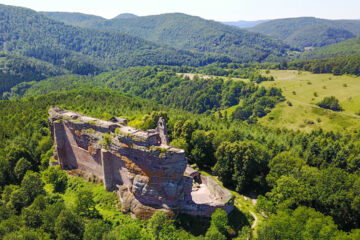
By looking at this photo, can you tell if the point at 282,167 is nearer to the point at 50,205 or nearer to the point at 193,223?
the point at 193,223

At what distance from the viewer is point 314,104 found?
431 feet

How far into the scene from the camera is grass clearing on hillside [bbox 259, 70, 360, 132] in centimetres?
11356

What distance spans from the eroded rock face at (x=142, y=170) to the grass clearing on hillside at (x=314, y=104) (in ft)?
298

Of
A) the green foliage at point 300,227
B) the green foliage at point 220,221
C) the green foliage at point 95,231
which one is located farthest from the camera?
the green foliage at point 220,221

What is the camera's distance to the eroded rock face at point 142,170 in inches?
1459

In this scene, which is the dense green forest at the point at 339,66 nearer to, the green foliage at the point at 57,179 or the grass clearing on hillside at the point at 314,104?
the grass clearing on hillside at the point at 314,104

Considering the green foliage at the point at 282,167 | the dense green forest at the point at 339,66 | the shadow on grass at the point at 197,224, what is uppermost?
the dense green forest at the point at 339,66

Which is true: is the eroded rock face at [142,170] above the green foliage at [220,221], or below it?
above

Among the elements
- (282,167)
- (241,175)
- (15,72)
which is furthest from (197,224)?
(15,72)

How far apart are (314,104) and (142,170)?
12323cm

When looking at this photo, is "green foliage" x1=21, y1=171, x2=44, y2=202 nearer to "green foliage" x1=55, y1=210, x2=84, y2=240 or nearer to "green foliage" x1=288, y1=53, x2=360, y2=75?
"green foliage" x1=55, y1=210, x2=84, y2=240

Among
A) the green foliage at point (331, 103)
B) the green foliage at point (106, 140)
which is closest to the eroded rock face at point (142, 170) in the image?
the green foliage at point (106, 140)

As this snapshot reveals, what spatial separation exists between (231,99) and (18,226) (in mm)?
140415

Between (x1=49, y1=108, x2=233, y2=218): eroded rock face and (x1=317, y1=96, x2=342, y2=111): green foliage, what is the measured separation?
107m
